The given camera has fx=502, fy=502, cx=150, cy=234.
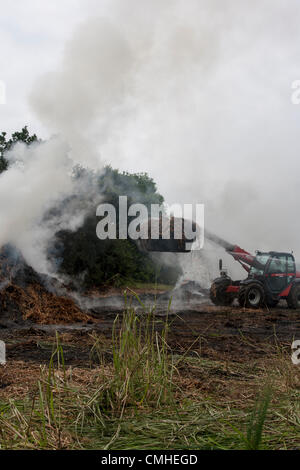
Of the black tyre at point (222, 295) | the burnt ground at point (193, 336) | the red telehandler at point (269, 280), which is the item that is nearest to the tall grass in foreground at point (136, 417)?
the burnt ground at point (193, 336)

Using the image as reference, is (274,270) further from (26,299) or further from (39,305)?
(26,299)

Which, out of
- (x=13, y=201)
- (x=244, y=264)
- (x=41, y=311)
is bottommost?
(x=41, y=311)

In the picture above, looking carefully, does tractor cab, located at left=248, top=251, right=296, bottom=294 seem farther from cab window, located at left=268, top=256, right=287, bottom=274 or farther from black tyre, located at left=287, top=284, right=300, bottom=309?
black tyre, located at left=287, top=284, right=300, bottom=309

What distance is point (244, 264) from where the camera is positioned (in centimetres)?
1641

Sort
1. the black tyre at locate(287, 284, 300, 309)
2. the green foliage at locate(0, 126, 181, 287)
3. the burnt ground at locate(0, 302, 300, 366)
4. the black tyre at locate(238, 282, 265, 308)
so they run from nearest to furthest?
the burnt ground at locate(0, 302, 300, 366) → the black tyre at locate(238, 282, 265, 308) → the black tyre at locate(287, 284, 300, 309) → the green foliage at locate(0, 126, 181, 287)

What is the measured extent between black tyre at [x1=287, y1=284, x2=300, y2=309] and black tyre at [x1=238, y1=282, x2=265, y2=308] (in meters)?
1.25

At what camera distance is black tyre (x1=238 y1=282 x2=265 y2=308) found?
15.0 m

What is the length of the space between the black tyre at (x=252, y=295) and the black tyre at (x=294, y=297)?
4.11 feet

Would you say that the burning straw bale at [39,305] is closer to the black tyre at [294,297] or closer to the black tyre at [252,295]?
the black tyre at [252,295]

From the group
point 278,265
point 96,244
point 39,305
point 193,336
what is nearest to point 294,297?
point 278,265

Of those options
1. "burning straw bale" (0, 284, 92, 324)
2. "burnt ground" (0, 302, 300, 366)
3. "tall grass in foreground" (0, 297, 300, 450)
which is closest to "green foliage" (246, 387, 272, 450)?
"tall grass in foreground" (0, 297, 300, 450)
